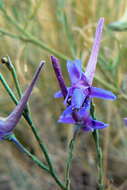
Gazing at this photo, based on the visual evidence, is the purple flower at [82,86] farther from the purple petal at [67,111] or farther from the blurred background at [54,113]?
the blurred background at [54,113]

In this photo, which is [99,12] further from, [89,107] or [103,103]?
[89,107]

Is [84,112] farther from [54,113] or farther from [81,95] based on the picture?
[54,113]

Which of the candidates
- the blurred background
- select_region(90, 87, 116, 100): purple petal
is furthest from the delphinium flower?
the blurred background

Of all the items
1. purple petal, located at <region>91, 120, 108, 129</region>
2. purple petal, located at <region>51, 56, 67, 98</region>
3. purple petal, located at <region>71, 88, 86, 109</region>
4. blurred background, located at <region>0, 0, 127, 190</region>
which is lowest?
blurred background, located at <region>0, 0, 127, 190</region>

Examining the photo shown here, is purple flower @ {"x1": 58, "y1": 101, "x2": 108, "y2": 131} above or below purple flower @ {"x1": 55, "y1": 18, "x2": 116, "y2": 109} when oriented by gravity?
below

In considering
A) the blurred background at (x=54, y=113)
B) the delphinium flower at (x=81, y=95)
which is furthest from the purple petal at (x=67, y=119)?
the blurred background at (x=54, y=113)

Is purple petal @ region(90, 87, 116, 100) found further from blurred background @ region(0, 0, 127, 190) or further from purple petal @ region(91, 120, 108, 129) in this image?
blurred background @ region(0, 0, 127, 190)

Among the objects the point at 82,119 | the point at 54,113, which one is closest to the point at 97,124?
the point at 82,119
